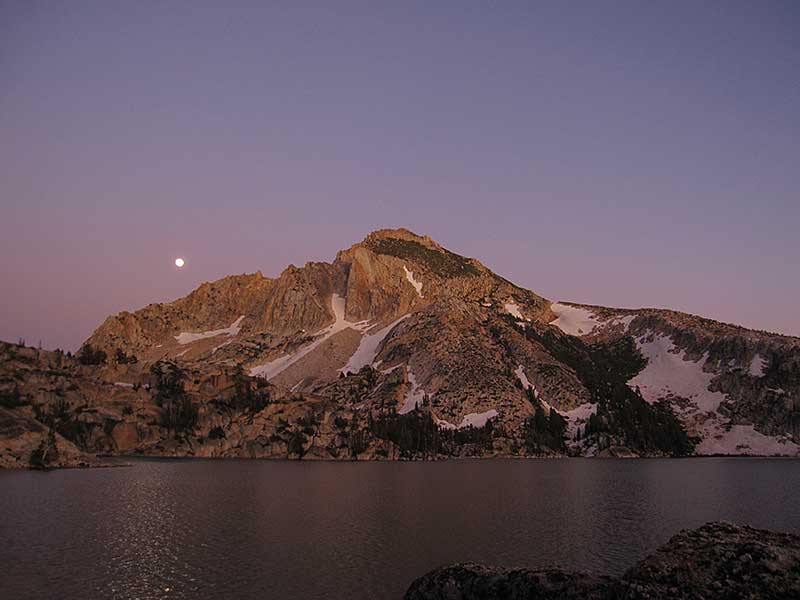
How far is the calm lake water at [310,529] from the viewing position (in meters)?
36.7

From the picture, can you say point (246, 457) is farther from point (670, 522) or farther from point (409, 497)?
point (670, 522)

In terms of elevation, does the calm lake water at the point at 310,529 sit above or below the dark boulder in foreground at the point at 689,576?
below

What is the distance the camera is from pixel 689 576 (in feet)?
59.6

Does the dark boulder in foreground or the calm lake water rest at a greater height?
the dark boulder in foreground

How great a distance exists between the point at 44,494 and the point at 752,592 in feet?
272

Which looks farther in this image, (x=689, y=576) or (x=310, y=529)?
(x=310, y=529)

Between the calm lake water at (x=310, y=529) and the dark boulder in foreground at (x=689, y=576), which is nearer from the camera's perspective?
the dark boulder in foreground at (x=689, y=576)

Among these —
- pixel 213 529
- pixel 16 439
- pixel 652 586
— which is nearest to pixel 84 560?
pixel 213 529

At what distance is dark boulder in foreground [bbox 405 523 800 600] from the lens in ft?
56.7

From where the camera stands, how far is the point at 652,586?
17.8 m

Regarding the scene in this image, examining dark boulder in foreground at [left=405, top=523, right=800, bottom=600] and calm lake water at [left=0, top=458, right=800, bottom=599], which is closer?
dark boulder in foreground at [left=405, top=523, right=800, bottom=600]

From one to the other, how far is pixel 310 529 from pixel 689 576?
1649 inches

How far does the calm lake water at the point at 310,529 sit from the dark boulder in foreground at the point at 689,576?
47.0 feet

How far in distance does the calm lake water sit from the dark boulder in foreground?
14.3 metres
